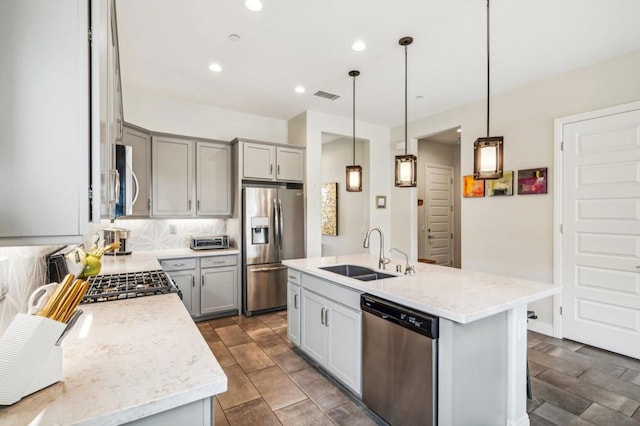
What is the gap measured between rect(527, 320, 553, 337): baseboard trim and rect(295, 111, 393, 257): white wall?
249 centimetres

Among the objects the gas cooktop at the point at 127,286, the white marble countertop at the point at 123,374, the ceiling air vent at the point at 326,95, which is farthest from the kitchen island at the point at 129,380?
the ceiling air vent at the point at 326,95

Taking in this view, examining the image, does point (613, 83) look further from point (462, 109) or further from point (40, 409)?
point (40, 409)

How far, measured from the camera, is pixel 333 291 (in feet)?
8.22

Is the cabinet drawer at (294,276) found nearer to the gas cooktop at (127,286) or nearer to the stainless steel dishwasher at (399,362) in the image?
the stainless steel dishwasher at (399,362)

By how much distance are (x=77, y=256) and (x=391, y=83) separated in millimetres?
3540

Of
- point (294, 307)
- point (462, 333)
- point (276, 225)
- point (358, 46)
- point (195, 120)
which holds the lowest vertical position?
point (294, 307)

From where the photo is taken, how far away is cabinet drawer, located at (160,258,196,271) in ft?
12.6

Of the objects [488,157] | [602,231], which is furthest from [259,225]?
[602,231]

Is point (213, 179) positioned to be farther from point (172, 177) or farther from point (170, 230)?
point (170, 230)

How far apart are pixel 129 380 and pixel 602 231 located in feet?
13.7

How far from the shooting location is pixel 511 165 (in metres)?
3.92

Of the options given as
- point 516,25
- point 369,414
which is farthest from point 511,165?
point 369,414

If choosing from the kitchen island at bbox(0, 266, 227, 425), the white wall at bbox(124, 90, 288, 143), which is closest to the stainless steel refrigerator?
the white wall at bbox(124, 90, 288, 143)

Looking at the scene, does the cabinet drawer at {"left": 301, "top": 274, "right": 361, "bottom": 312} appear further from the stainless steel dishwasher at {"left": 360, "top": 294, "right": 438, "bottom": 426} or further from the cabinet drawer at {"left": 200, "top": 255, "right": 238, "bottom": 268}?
→ the cabinet drawer at {"left": 200, "top": 255, "right": 238, "bottom": 268}
